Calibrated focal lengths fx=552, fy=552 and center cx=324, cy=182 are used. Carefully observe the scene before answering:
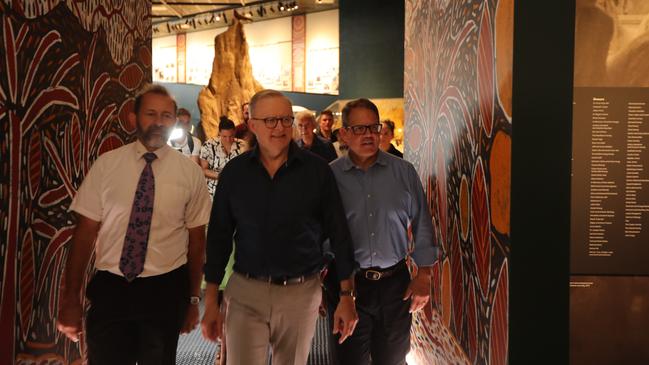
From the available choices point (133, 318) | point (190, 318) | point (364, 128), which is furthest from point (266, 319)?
point (364, 128)

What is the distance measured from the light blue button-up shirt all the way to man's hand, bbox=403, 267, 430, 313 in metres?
0.07

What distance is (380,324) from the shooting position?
254cm

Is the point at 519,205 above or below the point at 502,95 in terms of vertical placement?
below

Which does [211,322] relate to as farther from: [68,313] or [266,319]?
[68,313]

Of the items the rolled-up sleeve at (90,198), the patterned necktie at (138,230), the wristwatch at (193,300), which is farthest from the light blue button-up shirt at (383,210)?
the rolled-up sleeve at (90,198)

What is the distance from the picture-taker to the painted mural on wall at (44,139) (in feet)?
6.59

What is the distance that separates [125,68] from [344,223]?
173 cm

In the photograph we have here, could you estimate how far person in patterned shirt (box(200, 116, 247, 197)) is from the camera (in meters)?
5.29

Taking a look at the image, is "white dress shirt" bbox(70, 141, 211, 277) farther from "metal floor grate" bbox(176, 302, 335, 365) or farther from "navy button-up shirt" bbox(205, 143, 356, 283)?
"metal floor grate" bbox(176, 302, 335, 365)

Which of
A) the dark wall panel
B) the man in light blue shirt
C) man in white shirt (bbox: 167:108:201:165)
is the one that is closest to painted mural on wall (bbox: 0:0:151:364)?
the man in light blue shirt

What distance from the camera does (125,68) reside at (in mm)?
3191

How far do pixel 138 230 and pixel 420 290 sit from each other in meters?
1.24

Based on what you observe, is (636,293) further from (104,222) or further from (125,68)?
(125,68)

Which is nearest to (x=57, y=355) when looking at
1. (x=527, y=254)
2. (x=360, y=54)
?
(x=527, y=254)
